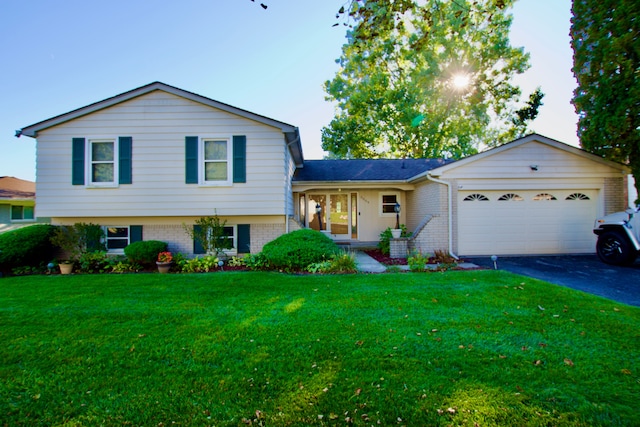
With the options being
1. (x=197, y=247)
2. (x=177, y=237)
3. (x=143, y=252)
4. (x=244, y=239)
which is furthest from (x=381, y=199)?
(x=143, y=252)

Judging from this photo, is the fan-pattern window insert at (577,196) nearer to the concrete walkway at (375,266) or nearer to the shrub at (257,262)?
the concrete walkway at (375,266)

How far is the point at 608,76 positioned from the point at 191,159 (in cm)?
1243

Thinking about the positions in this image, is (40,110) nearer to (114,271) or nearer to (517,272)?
(114,271)

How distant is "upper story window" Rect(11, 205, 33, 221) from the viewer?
18547mm

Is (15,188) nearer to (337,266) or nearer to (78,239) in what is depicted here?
(78,239)

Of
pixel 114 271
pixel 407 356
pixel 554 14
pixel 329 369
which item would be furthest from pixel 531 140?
pixel 114 271

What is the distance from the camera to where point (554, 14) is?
34.2 ft

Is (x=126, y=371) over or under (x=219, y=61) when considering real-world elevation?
under

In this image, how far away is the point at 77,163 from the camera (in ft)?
30.3

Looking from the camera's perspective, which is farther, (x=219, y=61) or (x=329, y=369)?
(x=219, y=61)

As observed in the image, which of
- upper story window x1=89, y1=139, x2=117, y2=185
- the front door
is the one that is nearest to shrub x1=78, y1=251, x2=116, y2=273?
upper story window x1=89, y1=139, x2=117, y2=185

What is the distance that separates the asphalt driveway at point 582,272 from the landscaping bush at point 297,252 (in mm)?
4501

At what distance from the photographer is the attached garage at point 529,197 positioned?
9.80 metres

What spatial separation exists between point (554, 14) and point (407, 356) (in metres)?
13.2
